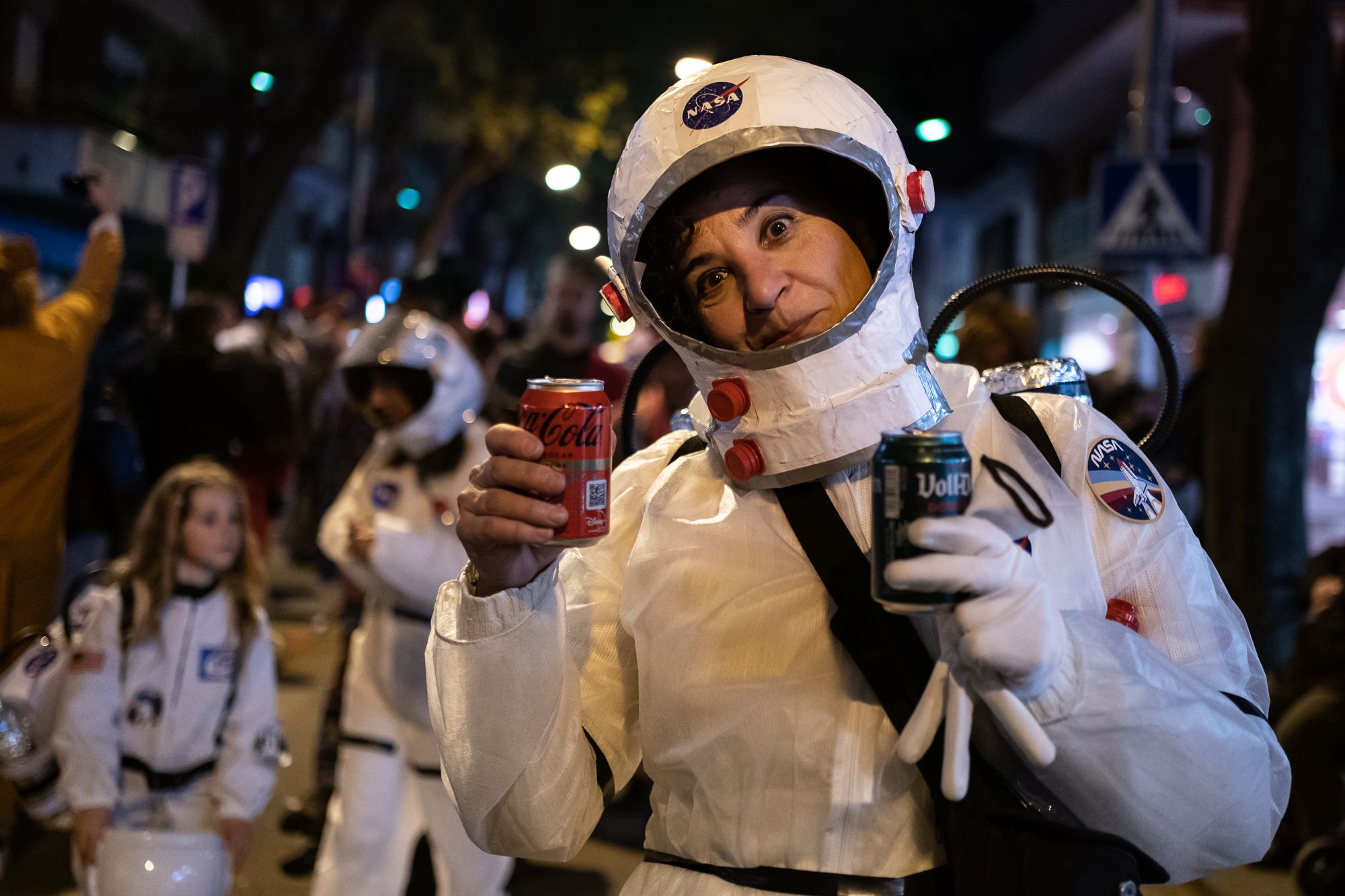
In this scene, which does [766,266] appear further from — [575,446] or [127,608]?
[127,608]

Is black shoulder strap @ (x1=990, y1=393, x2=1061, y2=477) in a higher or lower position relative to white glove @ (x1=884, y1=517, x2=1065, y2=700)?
higher

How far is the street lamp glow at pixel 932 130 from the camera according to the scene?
270 cm

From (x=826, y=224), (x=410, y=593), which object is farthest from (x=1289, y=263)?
(x=826, y=224)

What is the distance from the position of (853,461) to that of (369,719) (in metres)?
2.93

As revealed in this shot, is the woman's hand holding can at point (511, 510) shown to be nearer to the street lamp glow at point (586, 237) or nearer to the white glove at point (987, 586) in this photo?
the white glove at point (987, 586)

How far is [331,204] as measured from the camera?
33.6 m

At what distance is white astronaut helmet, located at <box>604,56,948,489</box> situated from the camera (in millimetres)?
1750

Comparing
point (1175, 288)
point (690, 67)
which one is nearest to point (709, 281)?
point (690, 67)

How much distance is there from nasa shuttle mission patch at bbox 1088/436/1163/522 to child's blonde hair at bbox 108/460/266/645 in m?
3.11

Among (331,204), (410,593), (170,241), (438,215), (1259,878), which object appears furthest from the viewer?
(331,204)

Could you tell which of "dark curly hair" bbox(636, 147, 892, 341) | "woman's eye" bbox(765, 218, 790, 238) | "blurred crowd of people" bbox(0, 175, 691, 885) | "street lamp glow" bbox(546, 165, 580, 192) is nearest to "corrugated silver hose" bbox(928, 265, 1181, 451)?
"dark curly hair" bbox(636, 147, 892, 341)

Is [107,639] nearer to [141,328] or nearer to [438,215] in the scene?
[141,328]

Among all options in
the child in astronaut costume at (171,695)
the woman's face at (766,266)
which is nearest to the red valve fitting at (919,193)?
the woman's face at (766,266)

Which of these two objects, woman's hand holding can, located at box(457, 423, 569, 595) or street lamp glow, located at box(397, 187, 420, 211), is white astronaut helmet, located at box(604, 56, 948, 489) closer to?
woman's hand holding can, located at box(457, 423, 569, 595)
